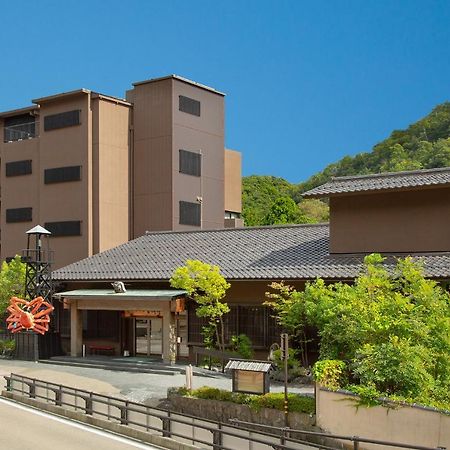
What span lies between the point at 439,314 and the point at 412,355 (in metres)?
2.52

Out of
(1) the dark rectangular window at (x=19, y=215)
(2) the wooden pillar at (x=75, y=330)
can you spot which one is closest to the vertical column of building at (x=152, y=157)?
(1) the dark rectangular window at (x=19, y=215)

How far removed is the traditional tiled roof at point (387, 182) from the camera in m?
30.0

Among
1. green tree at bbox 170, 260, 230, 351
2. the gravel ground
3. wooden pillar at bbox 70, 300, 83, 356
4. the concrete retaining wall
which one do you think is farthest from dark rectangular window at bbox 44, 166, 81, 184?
the concrete retaining wall

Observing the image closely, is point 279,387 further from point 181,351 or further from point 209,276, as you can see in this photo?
point 181,351

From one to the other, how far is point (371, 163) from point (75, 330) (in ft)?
212

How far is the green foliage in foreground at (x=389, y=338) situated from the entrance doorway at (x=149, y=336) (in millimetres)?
13123

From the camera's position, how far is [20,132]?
54.2 m

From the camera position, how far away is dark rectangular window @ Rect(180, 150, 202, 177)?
165ft

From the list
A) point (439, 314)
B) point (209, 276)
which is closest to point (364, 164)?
point (209, 276)

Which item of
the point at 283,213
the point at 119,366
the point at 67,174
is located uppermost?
the point at 67,174

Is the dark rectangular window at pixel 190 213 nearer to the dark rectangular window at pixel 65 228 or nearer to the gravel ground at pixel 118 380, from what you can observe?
the dark rectangular window at pixel 65 228

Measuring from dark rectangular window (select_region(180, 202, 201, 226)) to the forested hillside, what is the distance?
27.3 m

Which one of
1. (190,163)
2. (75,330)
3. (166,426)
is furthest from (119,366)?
(190,163)

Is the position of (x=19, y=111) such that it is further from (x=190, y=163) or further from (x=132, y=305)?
(x=132, y=305)
